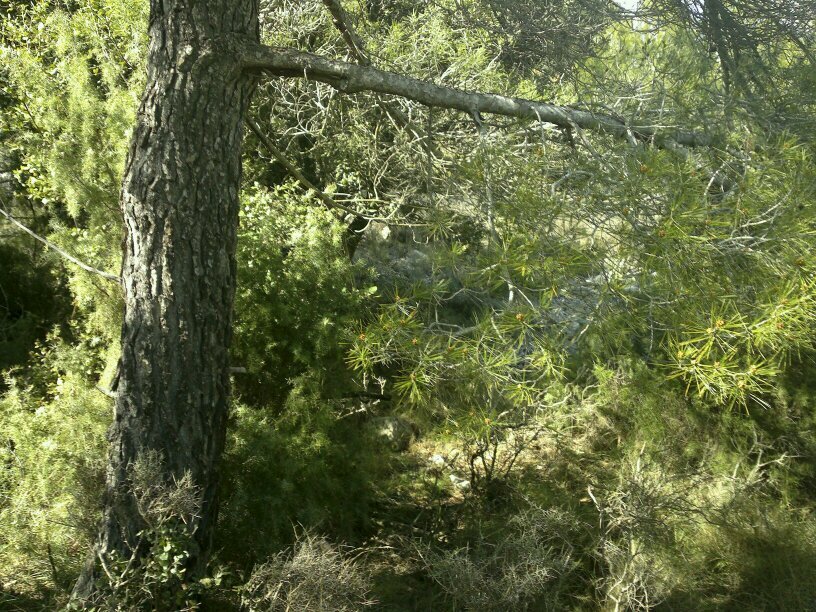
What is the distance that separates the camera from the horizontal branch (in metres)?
3.38

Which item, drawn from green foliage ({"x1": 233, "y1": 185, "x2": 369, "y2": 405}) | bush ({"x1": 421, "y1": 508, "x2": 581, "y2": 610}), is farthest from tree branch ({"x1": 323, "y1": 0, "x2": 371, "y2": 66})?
bush ({"x1": 421, "y1": 508, "x2": 581, "y2": 610})

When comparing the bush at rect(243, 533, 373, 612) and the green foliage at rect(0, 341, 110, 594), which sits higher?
the green foliage at rect(0, 341, 110, 594)

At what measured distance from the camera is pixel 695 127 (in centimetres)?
373

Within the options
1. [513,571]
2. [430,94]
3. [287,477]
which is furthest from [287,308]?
[513,571]

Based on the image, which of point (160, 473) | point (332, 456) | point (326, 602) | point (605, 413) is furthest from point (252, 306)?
point (605, 413)

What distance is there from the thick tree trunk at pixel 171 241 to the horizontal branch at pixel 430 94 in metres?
0.19

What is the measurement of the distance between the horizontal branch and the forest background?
0.07 m

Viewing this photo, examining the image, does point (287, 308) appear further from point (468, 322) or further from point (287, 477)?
point (468, 322)

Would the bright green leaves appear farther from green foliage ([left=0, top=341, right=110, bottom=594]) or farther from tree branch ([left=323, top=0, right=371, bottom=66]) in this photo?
green foliage ([left=0, top=341, right=110, bottom=594])

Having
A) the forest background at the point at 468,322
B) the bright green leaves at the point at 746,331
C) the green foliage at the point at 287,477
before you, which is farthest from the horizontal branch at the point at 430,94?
the green foliage at the point at 287,477

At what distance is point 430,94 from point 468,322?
3604 millimetres

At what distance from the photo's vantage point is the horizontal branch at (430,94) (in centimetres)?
338

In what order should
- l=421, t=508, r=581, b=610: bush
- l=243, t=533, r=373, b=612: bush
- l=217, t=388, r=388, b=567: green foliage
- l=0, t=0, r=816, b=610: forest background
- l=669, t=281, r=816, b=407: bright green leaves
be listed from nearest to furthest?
l=669, t=281, r=816, b=407: bright green leaves → l=0, t=0, r=816, b=610: forest background → l=243, t=533, r=373, b=612: bush → l=421, t=508, r=581, b=610: bush → l=217, t=388, r=388, b=567: green foliage

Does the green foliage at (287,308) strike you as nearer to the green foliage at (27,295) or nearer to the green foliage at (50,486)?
the green foliage at (50,486)
